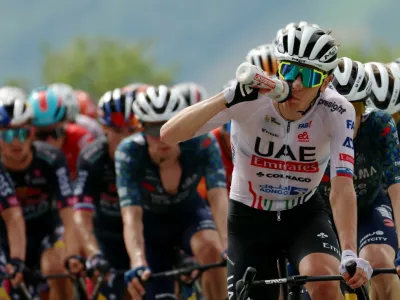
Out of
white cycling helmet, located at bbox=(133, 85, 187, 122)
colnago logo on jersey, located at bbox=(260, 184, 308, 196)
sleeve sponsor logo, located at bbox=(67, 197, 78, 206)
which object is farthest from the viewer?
sleeve sponsor logo, located at bbox=(67, 197, 78, 206)

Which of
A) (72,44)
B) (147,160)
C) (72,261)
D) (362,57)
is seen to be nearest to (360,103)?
(147,160)

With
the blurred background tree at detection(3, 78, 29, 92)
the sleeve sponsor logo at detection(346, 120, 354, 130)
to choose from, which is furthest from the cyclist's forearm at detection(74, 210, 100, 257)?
the blurred background tree at detection(3, 78, 29, 92)

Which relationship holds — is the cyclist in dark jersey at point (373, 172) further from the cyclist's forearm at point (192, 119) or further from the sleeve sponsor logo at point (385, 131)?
the cyclist's forearm at point (192, 119)

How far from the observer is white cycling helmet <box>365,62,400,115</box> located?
1043 centimetres

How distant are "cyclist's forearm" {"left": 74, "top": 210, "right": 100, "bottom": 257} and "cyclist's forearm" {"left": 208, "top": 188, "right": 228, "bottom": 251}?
6.24 ft

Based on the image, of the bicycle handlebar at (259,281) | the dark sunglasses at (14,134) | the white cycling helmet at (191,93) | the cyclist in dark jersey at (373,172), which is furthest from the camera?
the white cycling helmet at (191,93)

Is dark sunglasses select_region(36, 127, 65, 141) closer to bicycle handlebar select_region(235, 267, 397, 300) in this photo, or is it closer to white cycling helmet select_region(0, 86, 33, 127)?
white cycling helmet select_region(0, 86, 33, 127)

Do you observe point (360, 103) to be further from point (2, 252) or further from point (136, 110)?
point (2, 252)

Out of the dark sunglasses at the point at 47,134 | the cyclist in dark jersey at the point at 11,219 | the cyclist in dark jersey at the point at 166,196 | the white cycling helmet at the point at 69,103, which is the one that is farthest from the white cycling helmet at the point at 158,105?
the white cycling helmet at the point at 69,103

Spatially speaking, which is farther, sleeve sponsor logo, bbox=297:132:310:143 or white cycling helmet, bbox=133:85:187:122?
white cycling helmet, bbox=133:85:187:122

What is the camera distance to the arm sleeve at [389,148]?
8.94 meters

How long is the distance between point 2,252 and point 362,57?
125ft

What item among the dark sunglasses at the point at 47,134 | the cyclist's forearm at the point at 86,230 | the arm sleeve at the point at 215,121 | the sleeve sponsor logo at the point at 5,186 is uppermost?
the dark sunglasses at the point at 47,134

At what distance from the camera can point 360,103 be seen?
9.25 m
